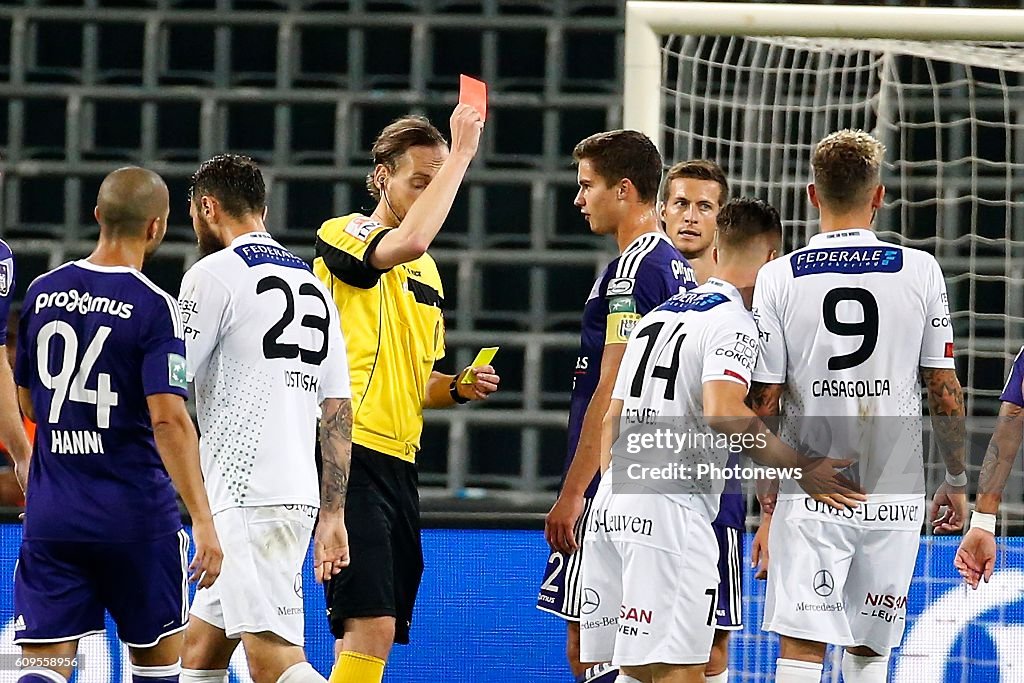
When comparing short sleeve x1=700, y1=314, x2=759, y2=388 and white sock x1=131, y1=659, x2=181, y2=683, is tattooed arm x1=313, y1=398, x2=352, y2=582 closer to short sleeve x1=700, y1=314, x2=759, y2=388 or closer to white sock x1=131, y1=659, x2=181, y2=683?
white sock x1=131, y1=659, x2=181, y2=683

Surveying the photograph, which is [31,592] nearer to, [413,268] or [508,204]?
[413,268]

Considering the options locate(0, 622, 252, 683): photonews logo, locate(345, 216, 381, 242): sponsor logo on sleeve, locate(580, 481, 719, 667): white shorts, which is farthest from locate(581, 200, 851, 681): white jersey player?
locate(0, 622, 252, 683): photonews logo

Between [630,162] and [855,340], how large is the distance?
97 cm

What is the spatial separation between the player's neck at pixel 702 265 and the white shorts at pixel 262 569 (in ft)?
7.06

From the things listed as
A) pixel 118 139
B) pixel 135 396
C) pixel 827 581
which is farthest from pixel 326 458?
pixel 118 139

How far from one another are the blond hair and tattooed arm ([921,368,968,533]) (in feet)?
1.83

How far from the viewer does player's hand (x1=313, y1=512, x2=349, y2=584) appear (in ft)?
13.0

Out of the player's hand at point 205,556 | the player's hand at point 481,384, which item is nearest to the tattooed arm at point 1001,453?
the player's hand at point 481,384

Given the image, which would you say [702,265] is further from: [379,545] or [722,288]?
[379,545]

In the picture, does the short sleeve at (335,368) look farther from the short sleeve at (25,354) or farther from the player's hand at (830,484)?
the player's hand at (830,484)

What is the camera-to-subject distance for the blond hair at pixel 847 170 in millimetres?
4090

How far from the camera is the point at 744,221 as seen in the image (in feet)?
13.4

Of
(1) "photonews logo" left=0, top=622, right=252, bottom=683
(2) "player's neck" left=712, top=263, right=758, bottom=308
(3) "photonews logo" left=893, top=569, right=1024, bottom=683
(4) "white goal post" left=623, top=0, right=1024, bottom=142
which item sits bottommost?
(1) "photonews logo" left=0, top=622, right=252, bottom=683

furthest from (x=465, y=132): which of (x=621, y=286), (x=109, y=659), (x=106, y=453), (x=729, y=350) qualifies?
(x=109, y=659)
